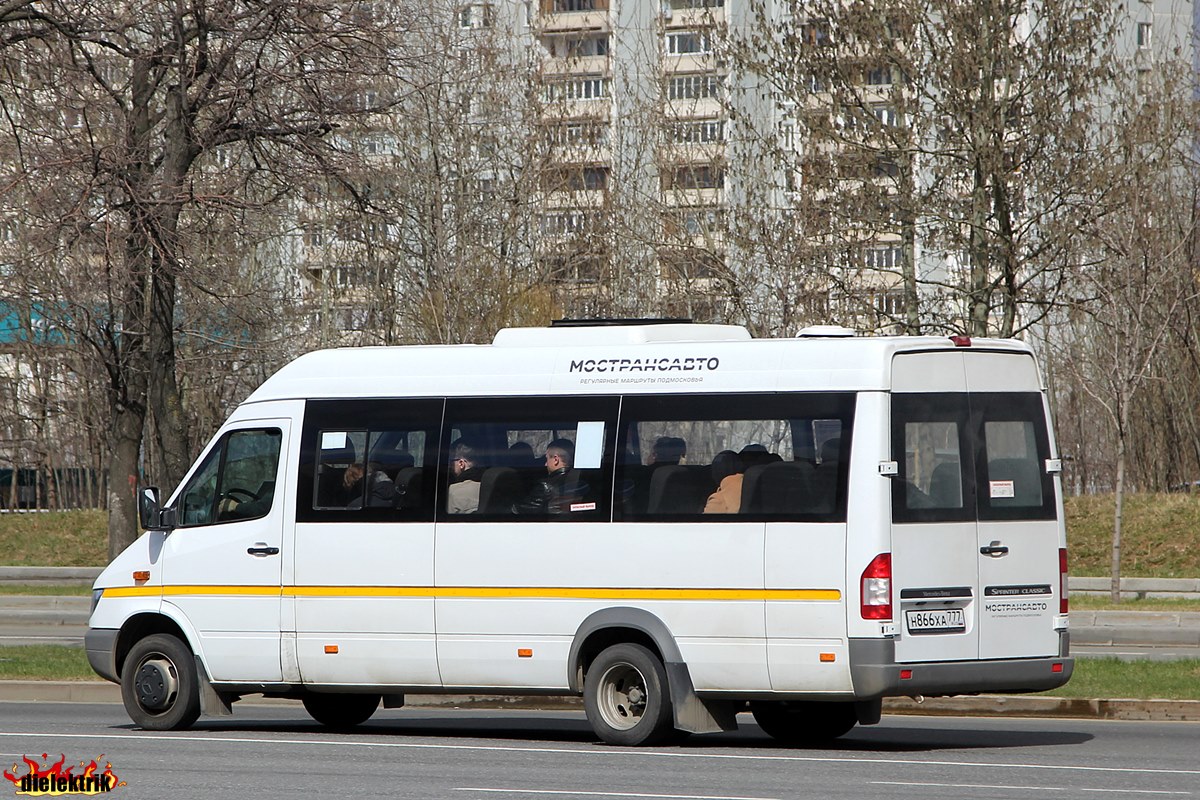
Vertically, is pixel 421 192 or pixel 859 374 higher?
pixel 421 192

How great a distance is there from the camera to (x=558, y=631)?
11.7 metres

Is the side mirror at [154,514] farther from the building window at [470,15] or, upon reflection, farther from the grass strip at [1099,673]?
the building window at [470,15]

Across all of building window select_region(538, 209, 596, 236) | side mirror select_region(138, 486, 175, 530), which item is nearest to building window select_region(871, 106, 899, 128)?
building window select_region(538, 209, 596, 236)

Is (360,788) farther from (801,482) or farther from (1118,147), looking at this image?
(1118,147)

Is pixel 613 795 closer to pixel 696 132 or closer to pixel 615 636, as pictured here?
pixel 615 636

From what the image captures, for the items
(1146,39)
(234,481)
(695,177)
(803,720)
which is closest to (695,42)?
(695,177)

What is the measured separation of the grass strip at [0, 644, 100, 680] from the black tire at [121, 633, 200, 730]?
370 cm

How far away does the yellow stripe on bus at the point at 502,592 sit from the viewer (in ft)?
36.4

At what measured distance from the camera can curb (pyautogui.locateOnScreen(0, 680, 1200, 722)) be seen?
44.9ft

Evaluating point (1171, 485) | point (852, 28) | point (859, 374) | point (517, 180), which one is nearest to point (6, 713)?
point (859, 374)

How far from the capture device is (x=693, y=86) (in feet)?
112

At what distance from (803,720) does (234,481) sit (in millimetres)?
4367

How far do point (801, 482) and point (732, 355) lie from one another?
1.04 metres

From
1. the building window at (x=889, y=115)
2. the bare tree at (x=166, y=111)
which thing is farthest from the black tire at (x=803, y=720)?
the building window at (x=889, y=115)
